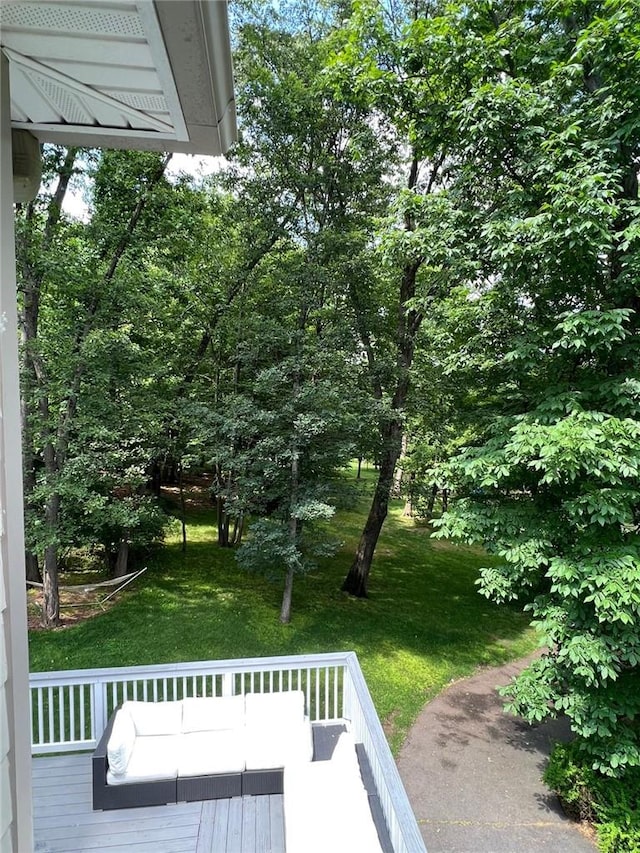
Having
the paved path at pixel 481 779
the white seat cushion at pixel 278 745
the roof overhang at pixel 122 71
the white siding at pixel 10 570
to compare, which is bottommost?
the paved path at pixel 481 779

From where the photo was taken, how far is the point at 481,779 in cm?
540

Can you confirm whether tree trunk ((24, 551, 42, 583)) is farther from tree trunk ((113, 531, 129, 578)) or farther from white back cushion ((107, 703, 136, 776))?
white back cushion ((107, 703, 136, 776))

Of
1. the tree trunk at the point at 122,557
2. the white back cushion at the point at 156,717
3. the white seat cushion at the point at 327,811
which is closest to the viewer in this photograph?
the white seat cushion at the point at 327,811

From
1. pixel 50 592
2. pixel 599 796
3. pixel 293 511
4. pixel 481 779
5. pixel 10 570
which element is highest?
pixel 10 570

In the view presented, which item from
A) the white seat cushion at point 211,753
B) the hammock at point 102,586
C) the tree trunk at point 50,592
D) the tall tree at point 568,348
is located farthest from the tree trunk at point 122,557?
the tall tree at point 568,348

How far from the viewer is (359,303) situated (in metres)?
8.56

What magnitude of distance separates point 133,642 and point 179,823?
14.8 feet

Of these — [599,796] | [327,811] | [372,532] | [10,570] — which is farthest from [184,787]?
[372,532]

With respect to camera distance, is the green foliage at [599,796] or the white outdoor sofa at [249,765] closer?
the white outdoor sofa at [249,765]

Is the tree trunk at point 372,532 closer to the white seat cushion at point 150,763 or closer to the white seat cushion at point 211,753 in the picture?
the white seat cushion at point 211,753

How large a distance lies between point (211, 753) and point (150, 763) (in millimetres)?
461

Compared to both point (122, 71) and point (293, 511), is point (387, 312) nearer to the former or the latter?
point (293, 511)

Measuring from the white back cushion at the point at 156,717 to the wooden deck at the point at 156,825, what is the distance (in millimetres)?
513

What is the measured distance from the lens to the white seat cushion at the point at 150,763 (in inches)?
139
